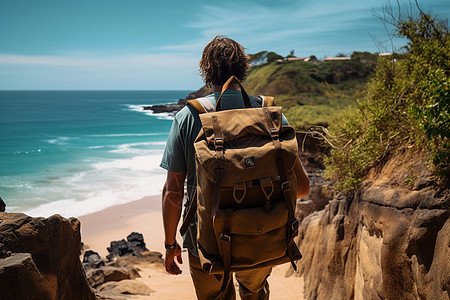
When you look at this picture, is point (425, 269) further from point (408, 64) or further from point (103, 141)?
point (103, 141)

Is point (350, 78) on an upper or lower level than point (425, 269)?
upper

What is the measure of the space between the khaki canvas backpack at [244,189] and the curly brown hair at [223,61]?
1.00 feet

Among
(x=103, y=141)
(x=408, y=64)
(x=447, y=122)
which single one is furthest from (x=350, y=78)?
(x=447, y=122)

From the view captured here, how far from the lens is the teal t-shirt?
2.24m

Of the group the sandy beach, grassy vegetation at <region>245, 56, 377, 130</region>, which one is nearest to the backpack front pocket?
the sandy beach

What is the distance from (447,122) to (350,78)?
4359 cm

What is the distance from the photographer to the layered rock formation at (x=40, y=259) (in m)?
2.22

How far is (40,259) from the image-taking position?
279 centimetres

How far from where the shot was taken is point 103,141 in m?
43.9

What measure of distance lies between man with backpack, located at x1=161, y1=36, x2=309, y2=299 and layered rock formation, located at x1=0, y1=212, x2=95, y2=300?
1.00 metres

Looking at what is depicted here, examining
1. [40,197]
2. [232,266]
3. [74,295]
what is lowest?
[40,197]

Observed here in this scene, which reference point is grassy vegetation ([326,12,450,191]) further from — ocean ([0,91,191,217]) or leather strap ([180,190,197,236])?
ocean ([0,91,191,217])

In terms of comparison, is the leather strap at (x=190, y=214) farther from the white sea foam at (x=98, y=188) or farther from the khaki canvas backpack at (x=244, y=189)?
the white sea foam at (x=98, y=188)

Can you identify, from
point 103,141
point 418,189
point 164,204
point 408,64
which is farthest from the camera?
point 103,141
